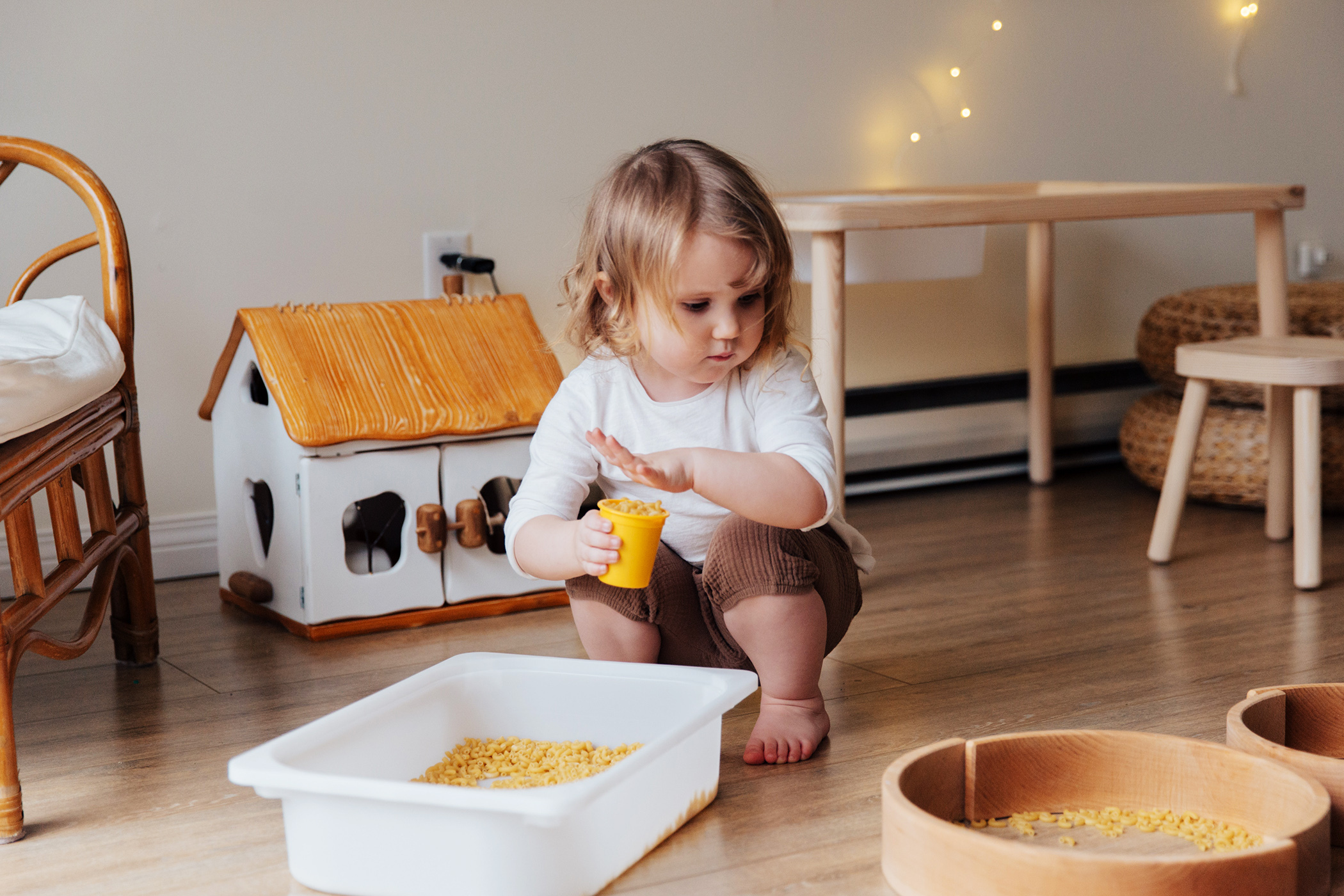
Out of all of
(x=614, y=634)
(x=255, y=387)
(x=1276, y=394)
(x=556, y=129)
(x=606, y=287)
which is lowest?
(x=614, y=634)

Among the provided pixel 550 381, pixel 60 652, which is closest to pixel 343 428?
pixel 550 381

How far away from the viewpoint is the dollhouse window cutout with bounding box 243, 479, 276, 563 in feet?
5.53

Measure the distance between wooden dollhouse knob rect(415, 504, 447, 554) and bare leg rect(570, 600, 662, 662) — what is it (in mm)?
443

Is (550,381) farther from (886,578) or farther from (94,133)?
(94,133)

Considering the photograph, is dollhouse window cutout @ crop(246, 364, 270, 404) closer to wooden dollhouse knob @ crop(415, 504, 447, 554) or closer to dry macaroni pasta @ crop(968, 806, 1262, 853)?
wooden dollhouse knob @ crop(415, 504, 447, 554)

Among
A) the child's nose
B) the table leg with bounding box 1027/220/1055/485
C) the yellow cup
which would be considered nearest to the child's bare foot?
the yellow cup

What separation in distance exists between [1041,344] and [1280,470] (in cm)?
53

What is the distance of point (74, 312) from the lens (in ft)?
4.21

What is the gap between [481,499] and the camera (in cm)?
165

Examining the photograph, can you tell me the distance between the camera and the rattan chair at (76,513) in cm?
106

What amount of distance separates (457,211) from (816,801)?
127 cm

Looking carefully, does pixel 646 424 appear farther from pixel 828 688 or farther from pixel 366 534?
pixel 366 534

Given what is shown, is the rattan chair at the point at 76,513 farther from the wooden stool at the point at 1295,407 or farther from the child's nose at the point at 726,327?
the wooden stool at the point at 1295,407

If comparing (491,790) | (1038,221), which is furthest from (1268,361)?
(491,790)
